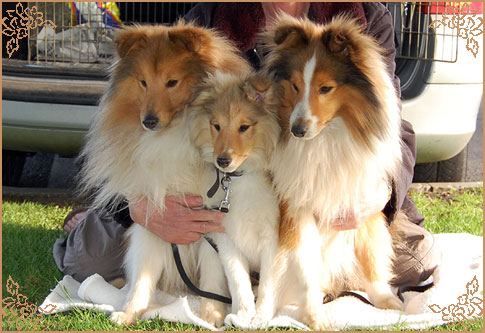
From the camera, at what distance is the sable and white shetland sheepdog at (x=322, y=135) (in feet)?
9.48

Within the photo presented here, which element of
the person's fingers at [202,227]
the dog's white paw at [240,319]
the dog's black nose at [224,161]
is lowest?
the dog's white paw at [240,319]

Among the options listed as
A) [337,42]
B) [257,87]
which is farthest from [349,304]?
[337,42]

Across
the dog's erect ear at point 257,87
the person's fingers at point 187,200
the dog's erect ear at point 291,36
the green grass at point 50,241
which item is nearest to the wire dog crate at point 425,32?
the green grass at point 50,241

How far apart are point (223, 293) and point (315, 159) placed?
2.47ft

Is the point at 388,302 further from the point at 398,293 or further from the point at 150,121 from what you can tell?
the point at 150,121

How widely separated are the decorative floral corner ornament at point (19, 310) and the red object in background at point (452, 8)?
2.85 metres

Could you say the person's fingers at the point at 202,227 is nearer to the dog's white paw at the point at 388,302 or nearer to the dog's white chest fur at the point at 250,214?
the dog's white chest fur at the point at 250,214

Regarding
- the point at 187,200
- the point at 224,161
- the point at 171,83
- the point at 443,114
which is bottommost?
the point at 187,200

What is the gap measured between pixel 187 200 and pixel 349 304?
899 mm

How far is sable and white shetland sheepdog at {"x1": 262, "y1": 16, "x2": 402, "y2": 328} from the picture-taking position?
114 inches

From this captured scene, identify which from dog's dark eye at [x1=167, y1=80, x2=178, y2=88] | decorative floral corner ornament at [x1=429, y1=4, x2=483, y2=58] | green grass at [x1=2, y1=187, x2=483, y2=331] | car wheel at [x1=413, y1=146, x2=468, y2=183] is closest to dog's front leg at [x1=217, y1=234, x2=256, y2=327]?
green grass at [x1=2, y1=187, x2=483, y2=331]

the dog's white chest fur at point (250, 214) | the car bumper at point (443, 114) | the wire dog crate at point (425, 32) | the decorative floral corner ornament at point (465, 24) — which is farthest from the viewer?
the car bumper at point (443, 114)

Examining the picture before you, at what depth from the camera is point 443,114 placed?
15.2ft

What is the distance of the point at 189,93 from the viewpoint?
119 inches
